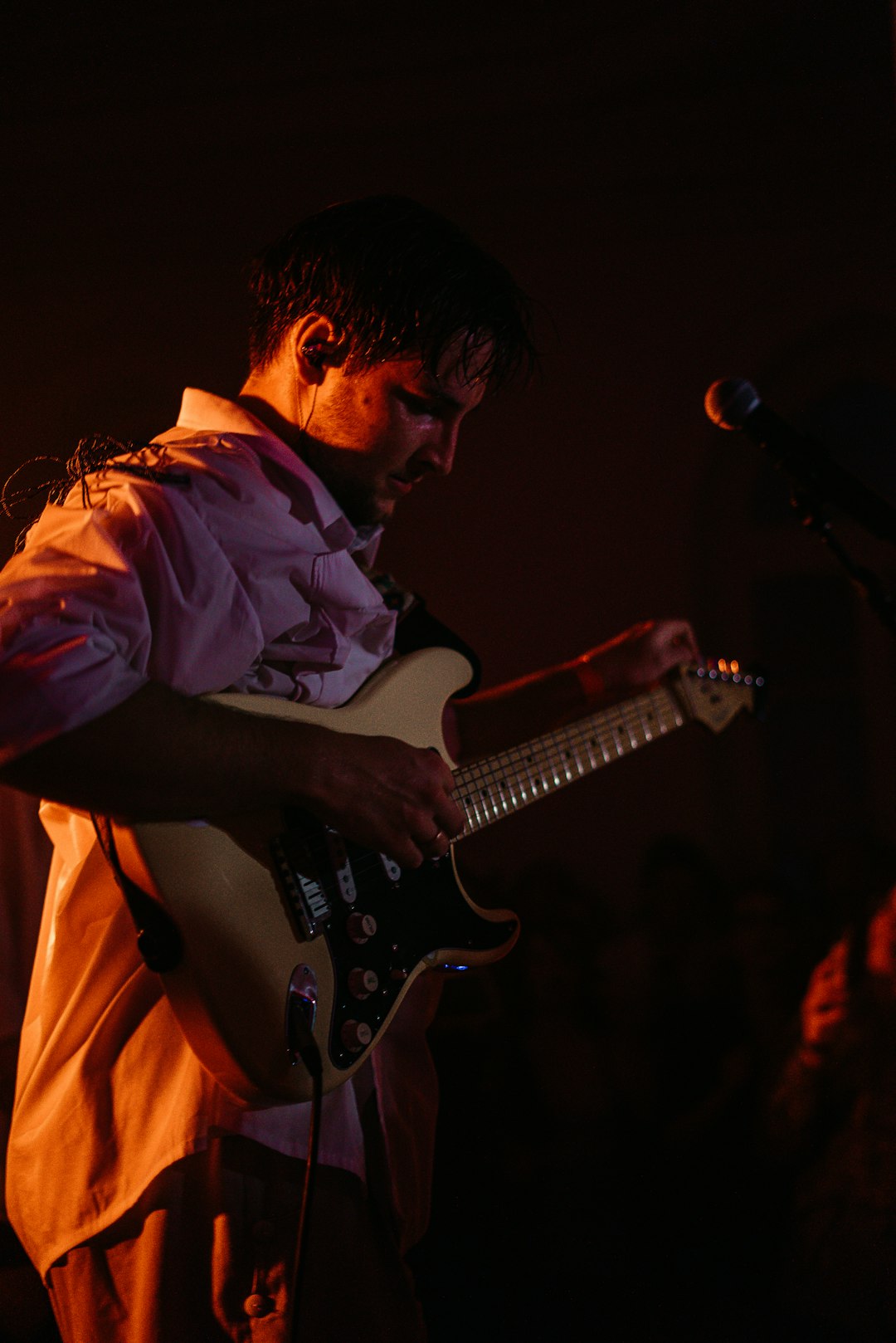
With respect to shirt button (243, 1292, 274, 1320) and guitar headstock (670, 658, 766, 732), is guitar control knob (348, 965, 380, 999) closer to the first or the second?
shirt button (243, 1292, 274, 1320)

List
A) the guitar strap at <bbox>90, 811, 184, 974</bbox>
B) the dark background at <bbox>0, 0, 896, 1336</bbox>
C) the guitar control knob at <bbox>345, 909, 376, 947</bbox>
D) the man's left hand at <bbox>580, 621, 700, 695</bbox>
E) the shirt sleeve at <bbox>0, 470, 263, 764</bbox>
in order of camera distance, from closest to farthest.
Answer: the shirt sleeve at <bbox>0, 470, 263, 764</bbox>
the guitar strap at <bbox>90, 811, 184, 974</bbox>
the guitar control knob at <bbox>345, 909, 376, 947</bbox>
the man's left hand at <bbox>580, 621, 700, 695</bbox>
the dark background at <bbox>0, 0, 896, 1336</bbox>

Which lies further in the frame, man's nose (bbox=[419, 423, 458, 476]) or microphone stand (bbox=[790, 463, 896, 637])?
man's nose (bbox=[419, 423, 458, 476])

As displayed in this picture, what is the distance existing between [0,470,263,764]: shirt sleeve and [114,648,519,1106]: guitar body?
10 centimetres

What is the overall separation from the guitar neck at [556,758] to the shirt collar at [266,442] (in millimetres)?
466

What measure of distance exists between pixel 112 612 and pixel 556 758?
3.24 feet

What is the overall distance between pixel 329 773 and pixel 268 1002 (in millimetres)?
286

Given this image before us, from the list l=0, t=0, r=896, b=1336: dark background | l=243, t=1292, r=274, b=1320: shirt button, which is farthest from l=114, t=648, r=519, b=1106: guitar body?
l=0, t=0, r=896, b=1336: dark background

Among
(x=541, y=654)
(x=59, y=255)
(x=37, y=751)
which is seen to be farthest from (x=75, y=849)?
(x=541, y=654)

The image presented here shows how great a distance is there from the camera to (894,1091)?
228cm

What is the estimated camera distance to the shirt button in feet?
3.70

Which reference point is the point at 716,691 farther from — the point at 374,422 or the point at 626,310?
the point at 626,310

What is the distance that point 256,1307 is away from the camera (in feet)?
3.71

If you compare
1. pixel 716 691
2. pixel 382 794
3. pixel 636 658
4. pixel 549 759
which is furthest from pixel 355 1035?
pixel 716 691

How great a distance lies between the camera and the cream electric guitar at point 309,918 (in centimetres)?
104
